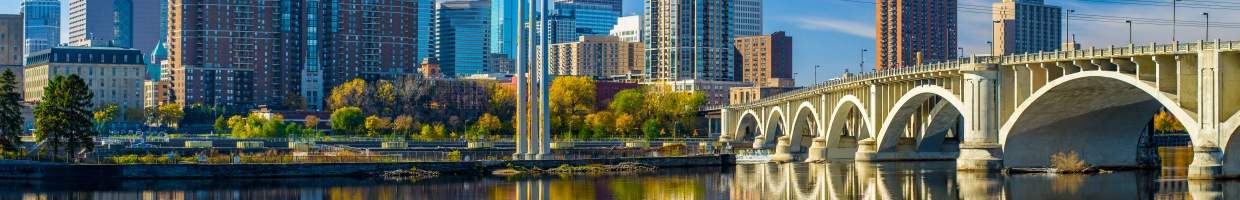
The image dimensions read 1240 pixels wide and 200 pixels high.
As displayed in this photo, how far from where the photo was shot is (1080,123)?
88562mm

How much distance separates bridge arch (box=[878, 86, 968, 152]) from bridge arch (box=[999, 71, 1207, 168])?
708 centimetres

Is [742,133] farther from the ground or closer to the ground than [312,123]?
closer to the ground

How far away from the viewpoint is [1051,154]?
3565 inches

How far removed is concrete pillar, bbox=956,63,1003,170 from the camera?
8950 centimetres

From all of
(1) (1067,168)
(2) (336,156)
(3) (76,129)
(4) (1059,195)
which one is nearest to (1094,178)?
(1) (1067,168)

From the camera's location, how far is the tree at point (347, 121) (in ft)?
587

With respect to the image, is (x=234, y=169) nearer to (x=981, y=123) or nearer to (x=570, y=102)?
(x=981, y=123)

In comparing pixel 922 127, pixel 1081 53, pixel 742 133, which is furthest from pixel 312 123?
pixel 1081 53

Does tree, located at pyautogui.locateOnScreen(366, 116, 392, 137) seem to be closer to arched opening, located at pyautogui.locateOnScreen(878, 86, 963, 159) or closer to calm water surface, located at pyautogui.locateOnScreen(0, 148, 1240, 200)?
arched opening, located at pyautogui.locateOnScreen(878, 86, 963, 159)

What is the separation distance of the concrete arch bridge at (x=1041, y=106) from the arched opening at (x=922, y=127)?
0.31 ft

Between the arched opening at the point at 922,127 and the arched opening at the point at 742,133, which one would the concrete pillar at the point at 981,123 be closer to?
the arched opening at the point at 922,127

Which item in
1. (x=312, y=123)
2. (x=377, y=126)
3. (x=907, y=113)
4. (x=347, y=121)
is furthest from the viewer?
(x=312, y=123)

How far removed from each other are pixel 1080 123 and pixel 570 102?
4179 inches

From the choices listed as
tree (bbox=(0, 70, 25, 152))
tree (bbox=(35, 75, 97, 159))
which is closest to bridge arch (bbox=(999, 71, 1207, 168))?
tree (bbox=(35, 75, 97, 159))
